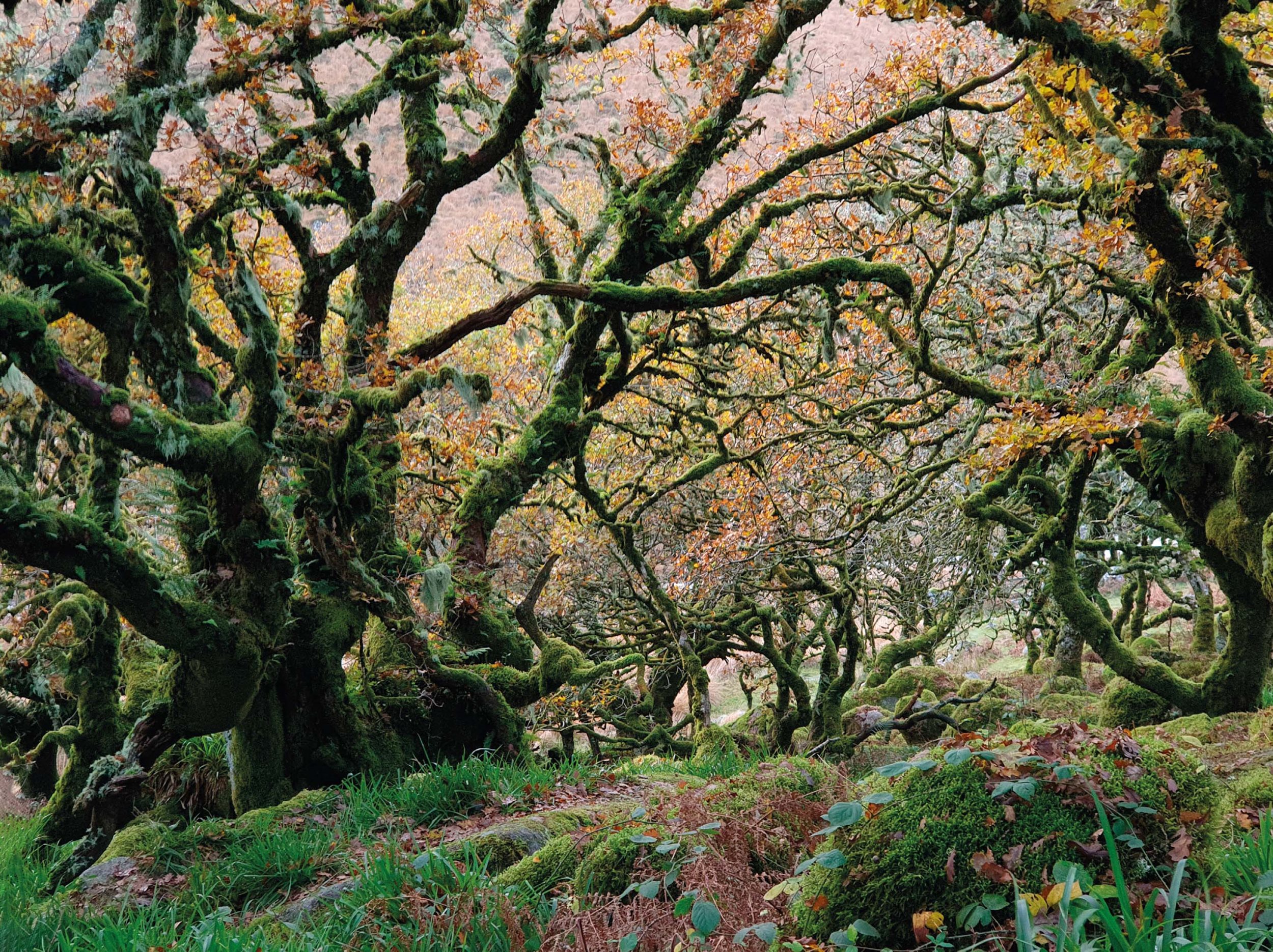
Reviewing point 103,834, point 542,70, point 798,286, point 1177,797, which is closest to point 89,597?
point 103,834

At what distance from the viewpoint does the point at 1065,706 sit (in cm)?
1217

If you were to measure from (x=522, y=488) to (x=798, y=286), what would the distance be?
11.4 feet

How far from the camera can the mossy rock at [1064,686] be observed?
1373cm

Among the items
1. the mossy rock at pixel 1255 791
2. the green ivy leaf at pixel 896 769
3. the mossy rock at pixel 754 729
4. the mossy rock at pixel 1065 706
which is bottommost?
the mossy rock at pixel 1065 706

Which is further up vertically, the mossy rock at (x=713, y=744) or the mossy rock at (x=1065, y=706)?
the mossy rock at (x=713, y=744)

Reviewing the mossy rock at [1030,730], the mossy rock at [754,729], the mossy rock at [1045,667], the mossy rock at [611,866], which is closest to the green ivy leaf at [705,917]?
the mossy rock at [611,866]

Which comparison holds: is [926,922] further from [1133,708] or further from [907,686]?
[907,686]

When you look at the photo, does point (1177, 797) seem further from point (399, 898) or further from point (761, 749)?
point (761, 749)

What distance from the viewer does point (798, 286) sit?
692 cm

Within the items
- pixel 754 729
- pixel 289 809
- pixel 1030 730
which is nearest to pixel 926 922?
pixel 1030 730

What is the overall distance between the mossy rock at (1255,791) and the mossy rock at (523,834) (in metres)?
3.21

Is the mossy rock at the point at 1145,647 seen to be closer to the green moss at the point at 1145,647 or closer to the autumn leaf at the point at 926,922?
the green moss at the point at 1145,647

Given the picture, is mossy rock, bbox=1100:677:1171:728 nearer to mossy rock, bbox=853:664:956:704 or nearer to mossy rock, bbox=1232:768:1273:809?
mossy rock, bbox=853:664:956:704

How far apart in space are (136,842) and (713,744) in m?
4.99
